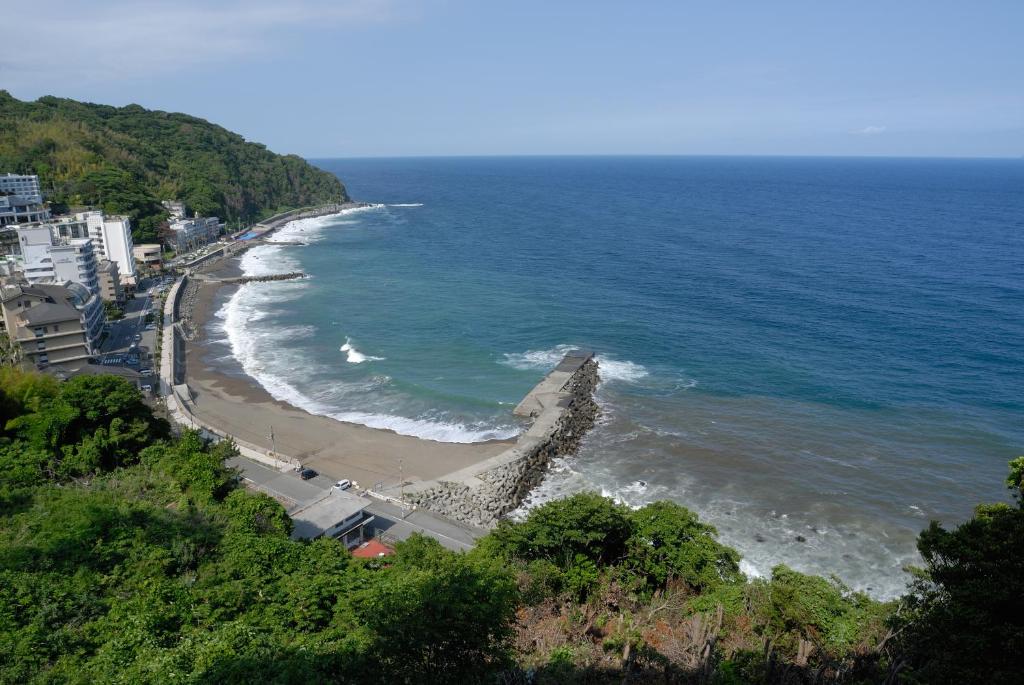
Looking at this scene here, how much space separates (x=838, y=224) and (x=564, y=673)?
127 metres

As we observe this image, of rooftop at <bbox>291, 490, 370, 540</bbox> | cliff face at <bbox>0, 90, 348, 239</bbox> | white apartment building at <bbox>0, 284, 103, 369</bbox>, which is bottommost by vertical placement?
rooftop at <bbox>291, 490, 370, 540</bbox>

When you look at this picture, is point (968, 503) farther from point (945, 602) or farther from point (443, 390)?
point (443, 390)

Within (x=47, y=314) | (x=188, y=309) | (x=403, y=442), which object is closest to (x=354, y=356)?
(x=403, y=442)

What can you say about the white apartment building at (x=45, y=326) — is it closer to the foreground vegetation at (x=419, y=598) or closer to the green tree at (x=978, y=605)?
the foreground vegetation at (x=419, y=598)

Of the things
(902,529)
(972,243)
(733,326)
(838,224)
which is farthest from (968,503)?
(838,224)

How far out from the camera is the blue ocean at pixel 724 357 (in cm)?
3647

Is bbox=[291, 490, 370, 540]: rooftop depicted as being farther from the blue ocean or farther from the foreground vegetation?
the blue ocean

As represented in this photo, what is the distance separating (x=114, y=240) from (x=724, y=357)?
7500cm

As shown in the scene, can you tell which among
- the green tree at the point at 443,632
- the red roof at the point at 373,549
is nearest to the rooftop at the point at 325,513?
the red roof at the point at 373,549

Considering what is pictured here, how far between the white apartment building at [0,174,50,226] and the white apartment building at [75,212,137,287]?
9.82 m

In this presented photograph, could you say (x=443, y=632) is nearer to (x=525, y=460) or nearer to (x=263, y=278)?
(x=525, y=460)

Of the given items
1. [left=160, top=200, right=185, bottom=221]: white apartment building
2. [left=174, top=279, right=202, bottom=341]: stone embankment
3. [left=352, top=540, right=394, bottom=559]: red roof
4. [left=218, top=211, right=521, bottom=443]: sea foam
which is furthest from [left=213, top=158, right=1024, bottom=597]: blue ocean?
[left=160, top=200, right=185, bottom=221]: white apartment building

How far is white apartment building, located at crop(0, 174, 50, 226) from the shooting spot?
81688mm

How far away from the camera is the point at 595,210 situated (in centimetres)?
15388
